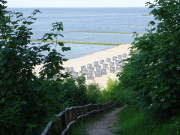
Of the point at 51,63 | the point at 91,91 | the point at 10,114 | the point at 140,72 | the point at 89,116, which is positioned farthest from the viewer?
the point at 91,91

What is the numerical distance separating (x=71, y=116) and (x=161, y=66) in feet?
12.5

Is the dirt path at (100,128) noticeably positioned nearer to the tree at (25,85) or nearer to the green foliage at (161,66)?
the green foliage at (161,66)

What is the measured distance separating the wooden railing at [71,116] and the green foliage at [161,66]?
87.1 inches

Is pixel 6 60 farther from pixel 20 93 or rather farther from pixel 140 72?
pixel 140 72

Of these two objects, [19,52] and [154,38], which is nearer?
[19,52]

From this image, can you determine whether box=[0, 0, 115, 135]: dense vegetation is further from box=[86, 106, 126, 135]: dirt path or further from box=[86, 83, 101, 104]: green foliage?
box=[86, 83, 101, 104]: green foliage

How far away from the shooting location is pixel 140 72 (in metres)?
8.14

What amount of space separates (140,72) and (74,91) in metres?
6.84

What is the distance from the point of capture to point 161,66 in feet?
23.4

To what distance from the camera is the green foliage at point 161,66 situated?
7031 mm

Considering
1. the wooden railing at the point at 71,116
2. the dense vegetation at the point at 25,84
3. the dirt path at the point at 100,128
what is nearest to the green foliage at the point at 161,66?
the dirt path at the point at 100,128

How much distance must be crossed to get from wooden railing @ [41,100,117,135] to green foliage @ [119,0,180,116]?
221cm

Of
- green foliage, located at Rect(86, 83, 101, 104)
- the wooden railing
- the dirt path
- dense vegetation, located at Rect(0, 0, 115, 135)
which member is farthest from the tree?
green foliage, located at Rect(86, 83, 101, 104)

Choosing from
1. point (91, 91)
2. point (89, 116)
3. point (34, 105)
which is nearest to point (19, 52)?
point (34, 105)
